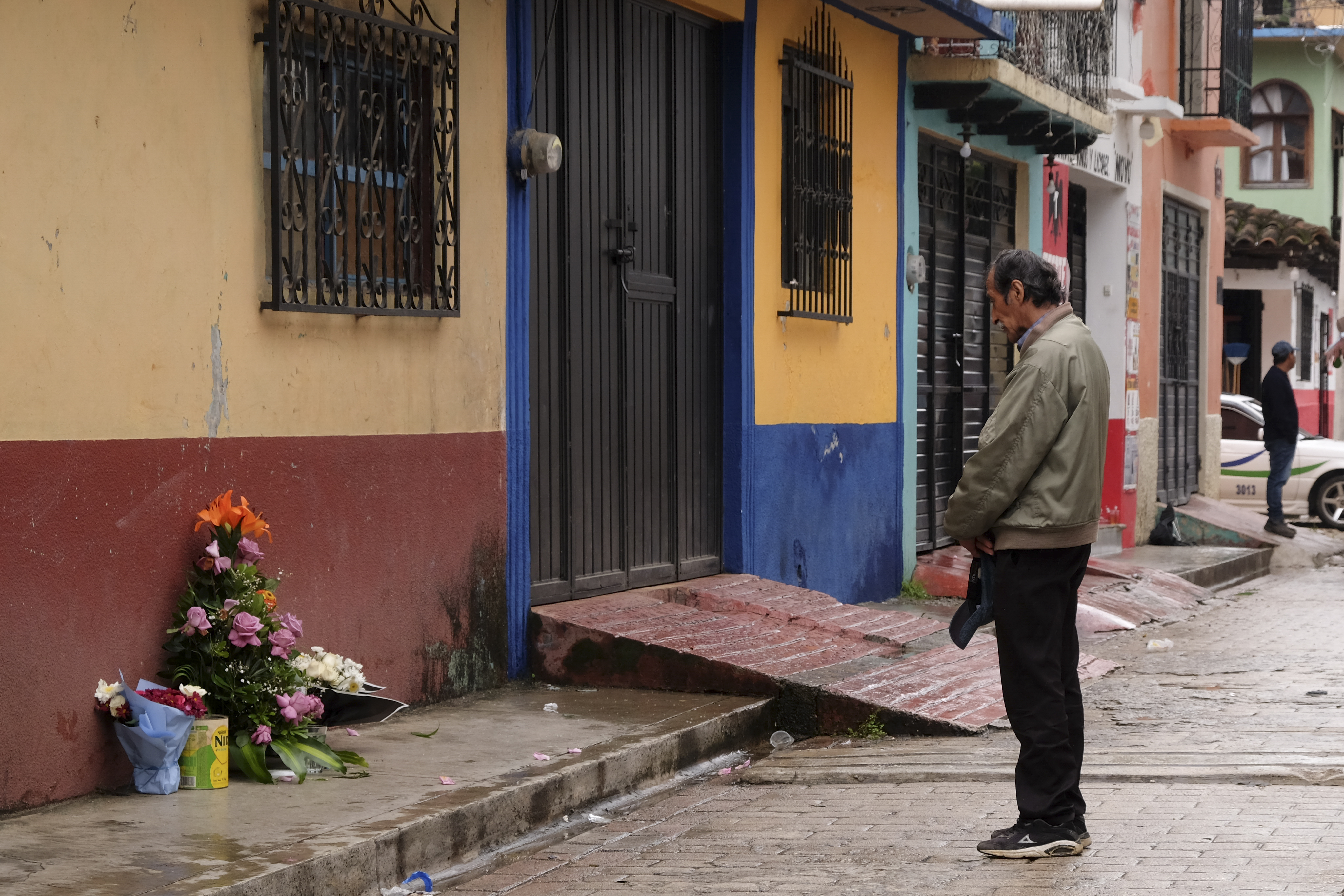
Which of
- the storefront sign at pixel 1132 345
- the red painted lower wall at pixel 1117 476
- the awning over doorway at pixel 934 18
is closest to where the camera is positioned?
the awning over doorway at pixel 934 18

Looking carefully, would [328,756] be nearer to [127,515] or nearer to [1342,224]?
[127,515]

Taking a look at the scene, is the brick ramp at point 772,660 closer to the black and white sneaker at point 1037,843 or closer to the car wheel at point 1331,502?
the black and white sneaker at point 1037,843

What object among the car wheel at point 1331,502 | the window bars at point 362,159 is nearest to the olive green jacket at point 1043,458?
the window bars at point 362,159


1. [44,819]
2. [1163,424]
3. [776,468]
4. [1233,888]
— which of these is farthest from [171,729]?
[1163,424]

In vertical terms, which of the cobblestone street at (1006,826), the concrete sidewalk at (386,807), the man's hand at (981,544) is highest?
the man's hand at (981,544)

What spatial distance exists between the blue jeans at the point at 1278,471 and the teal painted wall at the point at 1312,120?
1680 centimetres

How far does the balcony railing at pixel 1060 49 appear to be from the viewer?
1230cm

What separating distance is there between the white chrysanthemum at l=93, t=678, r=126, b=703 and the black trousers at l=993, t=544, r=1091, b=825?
9.29ft

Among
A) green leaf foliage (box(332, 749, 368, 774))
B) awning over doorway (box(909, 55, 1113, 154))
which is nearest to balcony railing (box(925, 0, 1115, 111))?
awning over doorway (box(909, 55, 1113, 154))

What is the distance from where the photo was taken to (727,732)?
7.14m

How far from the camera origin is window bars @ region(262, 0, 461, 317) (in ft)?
21.0

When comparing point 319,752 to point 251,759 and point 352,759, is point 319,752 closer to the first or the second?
point 352,759

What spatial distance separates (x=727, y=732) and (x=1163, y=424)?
12.4m

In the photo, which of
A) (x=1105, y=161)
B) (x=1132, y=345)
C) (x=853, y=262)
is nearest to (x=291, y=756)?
(x=853, y=262)
